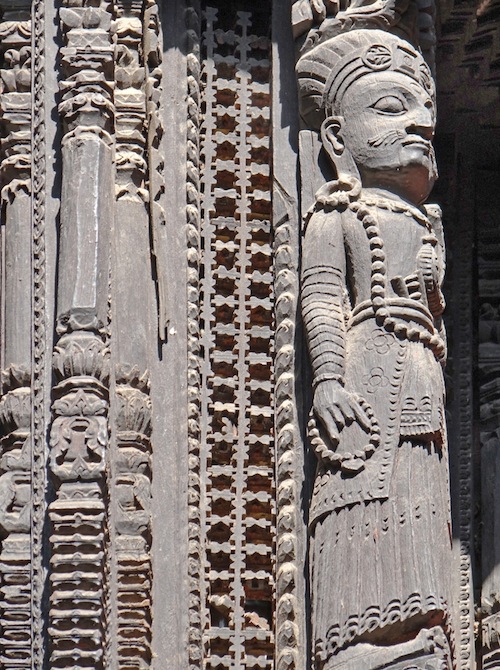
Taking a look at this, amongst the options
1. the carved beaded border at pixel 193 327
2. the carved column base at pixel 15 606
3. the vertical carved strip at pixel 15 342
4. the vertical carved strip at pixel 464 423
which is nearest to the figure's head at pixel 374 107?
the carved beaded border at pixel 193 327

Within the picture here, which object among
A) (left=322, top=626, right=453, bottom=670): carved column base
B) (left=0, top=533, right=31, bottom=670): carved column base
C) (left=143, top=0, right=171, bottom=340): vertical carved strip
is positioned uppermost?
(left=143, top=0, right=171, bottom=340): vertical carved strip

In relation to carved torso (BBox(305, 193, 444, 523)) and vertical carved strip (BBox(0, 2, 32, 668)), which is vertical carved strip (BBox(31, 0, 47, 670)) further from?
carved torso (BBox(305, 193, 444, 523))

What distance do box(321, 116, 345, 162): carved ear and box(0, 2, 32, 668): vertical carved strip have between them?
1491mm

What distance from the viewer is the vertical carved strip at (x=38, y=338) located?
35.5 ft

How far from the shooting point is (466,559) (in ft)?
41.2

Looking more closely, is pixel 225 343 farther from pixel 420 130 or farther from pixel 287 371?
pixel 420 130

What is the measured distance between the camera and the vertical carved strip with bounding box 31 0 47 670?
35.5ft

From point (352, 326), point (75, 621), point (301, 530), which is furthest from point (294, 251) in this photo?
point (75, 621)

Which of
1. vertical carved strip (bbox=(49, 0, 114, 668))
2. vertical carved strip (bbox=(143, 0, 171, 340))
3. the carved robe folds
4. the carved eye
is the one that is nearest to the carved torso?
the carved robe folds

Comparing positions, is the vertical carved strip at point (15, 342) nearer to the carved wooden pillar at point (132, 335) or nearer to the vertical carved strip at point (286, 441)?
the carved wooden pillar at point (132, 335)

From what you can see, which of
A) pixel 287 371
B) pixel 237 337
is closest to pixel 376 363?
pixel 287 371

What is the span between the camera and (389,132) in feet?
37.5

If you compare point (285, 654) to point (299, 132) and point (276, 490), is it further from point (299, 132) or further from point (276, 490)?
point (299, 132)

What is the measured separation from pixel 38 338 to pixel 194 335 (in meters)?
0.76
